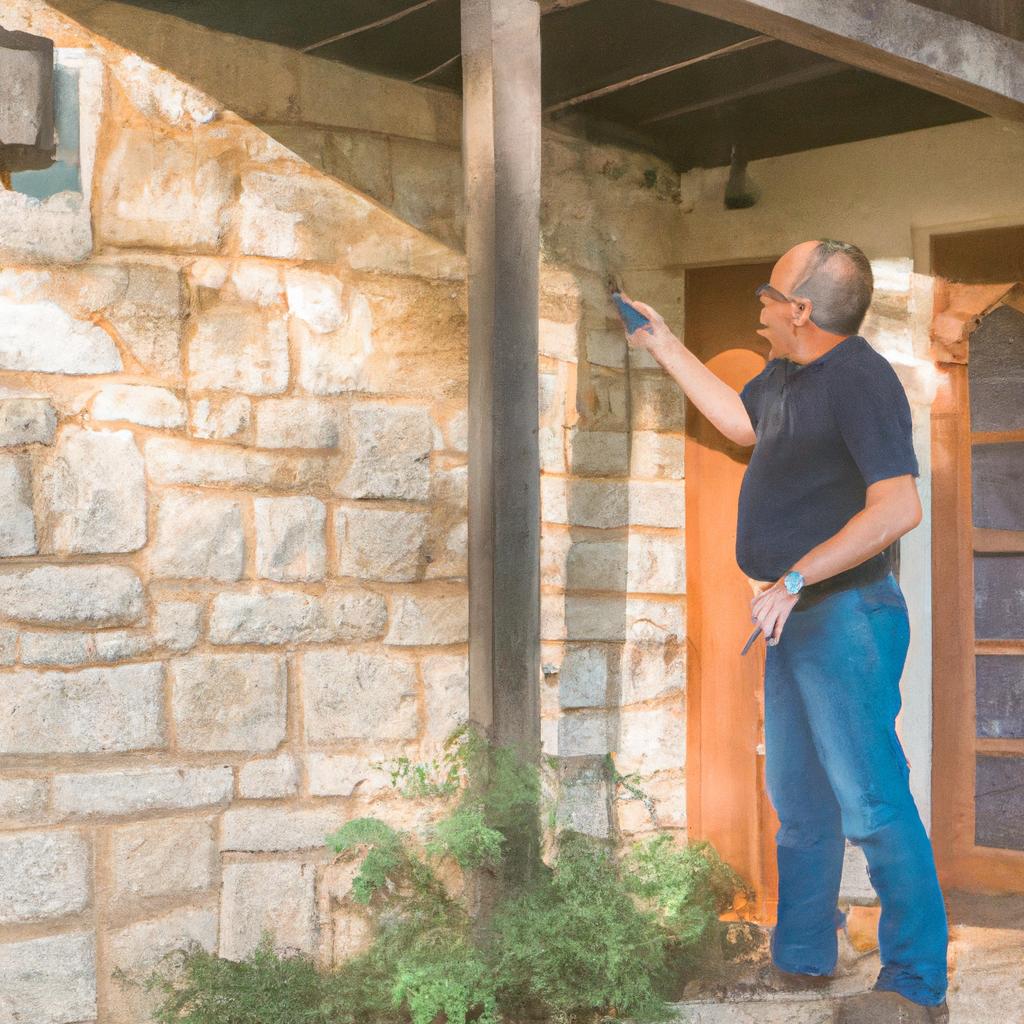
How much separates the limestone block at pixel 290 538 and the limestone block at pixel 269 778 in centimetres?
51

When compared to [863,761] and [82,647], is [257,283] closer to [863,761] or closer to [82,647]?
[82,647]

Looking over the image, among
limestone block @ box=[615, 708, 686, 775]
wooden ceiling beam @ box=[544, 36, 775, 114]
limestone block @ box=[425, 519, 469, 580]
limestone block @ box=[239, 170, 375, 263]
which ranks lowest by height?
limestone block @ box=[615, 708, 686, 775]

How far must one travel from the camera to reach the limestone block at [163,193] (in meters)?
3.34

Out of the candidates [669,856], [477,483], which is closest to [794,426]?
[477,483]

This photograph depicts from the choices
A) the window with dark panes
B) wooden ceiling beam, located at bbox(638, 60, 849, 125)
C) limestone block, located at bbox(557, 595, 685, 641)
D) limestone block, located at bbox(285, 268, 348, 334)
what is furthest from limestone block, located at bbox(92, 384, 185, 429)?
the window with dark panes

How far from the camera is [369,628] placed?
3.59 metres

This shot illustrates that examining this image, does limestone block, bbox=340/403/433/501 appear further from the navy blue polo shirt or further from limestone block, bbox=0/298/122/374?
the navy blue polo shirt

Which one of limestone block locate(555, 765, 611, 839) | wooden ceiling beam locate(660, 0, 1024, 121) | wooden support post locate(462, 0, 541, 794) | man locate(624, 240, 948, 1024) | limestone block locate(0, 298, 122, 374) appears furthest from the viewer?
limestone block locate(555, 765, 611, 839)

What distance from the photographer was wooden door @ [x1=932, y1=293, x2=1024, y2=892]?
397 centimetres

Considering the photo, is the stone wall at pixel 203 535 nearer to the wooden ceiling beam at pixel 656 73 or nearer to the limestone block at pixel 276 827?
the limestone block at pixel 276 827

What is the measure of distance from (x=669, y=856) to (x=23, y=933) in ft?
6.17

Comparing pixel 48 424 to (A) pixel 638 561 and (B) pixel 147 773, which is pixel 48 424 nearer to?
(B) pixel 147 773

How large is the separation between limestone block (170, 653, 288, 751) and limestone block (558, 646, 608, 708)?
940 millimetres

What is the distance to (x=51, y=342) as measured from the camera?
3.26m
